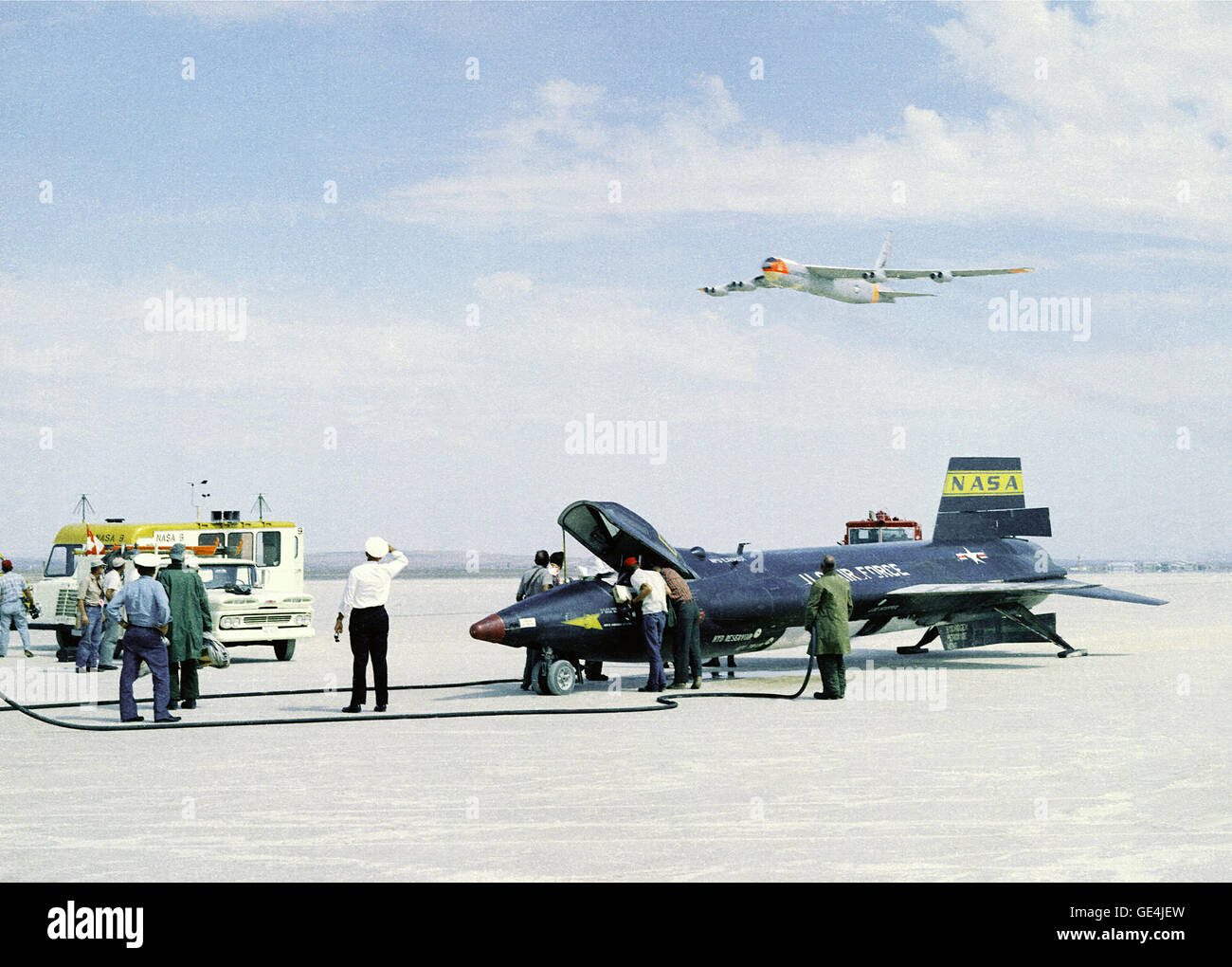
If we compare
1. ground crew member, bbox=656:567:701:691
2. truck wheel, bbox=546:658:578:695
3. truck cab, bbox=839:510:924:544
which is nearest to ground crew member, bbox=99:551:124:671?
truck wheel, bbox=546:658:578:695

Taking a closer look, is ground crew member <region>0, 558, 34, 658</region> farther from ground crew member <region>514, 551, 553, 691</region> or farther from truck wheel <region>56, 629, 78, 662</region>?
ground crew member <region>514, 551, 553, 691</region>

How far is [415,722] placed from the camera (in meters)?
14.2

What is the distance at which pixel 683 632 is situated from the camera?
17.6 metres

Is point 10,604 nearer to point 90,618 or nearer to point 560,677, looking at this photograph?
point 90,618

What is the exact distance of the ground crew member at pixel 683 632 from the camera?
17438mm

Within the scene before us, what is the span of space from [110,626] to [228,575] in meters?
3.35

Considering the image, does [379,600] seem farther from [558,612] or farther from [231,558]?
[231,558]

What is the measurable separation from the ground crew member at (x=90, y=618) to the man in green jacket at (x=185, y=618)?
23.5ft

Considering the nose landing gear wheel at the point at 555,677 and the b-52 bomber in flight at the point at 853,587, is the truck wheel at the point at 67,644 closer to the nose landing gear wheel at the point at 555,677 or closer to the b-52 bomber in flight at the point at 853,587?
the b-52 bomber in flight at the point at 853,587

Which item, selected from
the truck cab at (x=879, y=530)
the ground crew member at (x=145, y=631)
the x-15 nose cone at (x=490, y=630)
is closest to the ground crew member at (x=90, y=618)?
the ground crew member at (x=145, y=631)

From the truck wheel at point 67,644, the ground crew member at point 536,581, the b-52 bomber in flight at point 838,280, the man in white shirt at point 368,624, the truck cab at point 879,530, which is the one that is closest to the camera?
the man in white shirt at point 368,624

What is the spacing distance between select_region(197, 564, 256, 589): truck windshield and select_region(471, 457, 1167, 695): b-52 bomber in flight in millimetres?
7489

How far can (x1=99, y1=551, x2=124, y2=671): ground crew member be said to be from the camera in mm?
21219

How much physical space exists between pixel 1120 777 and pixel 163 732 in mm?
9347
